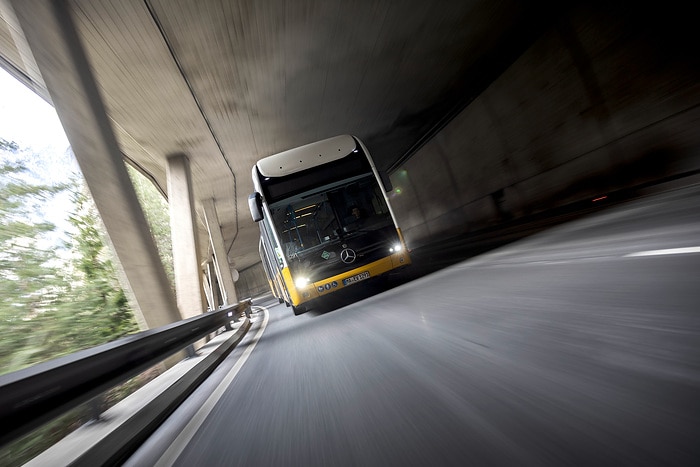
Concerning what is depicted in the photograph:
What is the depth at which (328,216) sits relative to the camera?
8.12 meters

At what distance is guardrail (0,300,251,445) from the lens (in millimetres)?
1881

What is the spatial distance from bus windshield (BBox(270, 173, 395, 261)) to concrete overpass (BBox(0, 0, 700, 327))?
8.52 feet

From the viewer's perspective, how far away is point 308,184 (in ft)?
27.0

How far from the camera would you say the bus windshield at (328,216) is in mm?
8062

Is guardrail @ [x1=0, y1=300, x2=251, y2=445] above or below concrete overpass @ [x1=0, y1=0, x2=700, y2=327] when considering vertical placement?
below

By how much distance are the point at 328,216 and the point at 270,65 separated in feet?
16.3

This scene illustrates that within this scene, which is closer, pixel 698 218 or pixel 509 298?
pixel 509 298

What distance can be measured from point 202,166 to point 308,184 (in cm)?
1019

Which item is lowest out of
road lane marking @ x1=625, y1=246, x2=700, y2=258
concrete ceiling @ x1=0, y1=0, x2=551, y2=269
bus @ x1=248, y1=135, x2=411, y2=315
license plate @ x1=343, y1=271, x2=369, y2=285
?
road lane marking @ x1=625, y1=246, x2=700, y2=258

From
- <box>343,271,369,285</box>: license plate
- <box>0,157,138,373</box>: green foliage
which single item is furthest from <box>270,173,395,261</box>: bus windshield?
<box>0,157,138,373</box>: green foliage

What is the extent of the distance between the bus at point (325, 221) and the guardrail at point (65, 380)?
432 cm

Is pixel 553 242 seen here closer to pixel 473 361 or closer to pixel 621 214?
pixel 621 214

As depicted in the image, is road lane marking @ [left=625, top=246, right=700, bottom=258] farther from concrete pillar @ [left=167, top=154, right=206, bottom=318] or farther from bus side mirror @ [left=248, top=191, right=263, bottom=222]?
concrete pillar @ [left=167, top=154, right=206, bottom=318]

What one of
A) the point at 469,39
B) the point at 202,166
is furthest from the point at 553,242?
the point at 202,166
